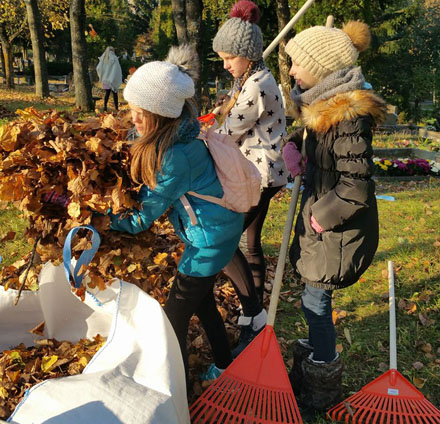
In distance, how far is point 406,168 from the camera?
27.3 ft

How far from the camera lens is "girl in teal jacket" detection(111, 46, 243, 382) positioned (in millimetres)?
1984

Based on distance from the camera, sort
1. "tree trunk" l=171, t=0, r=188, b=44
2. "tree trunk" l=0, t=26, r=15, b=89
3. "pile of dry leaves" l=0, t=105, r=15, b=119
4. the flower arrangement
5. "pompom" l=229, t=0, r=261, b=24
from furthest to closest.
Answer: "tree trunk" l=0, t=26, r=15, b=89 → "pile of dry leaves" l=0, t=105, r=15, b=119 → "tree trunk" l=171, t=0, r=188, b=44 → the flower arrangement → "pompom" l=229, t=0, r=261, b=24

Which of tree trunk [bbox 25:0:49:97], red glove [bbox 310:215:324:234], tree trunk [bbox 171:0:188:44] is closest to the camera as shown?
red glove [bbox 310:215:324:234]

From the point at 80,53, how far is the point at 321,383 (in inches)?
442

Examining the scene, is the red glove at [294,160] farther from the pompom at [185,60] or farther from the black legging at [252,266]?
the pompom at [185,60]

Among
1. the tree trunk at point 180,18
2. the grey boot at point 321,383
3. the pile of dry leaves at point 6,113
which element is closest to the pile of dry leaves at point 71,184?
the grey boot at point 321,383

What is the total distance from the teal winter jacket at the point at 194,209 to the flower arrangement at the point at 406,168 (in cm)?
661

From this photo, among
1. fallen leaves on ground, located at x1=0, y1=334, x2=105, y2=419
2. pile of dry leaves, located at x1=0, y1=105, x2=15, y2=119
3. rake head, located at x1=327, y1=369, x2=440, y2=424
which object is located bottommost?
pile of dry leaves, located at x1=0, y1=105, x2=15, y2=119

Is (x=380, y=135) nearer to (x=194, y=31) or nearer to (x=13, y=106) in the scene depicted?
(x=194, y=31)

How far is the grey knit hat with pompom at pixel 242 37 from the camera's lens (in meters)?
2.82

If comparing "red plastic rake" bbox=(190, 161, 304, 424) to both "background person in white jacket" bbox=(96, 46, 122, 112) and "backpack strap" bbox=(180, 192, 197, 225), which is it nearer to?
"backpack strap" bbox=(180, 192, 197, 225)

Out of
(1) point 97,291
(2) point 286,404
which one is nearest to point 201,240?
(1) point 97,291

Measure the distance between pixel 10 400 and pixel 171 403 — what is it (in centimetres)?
101

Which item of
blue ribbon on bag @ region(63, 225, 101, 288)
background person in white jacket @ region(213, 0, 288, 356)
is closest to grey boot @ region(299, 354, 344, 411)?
background person in white jacket @ region(213, 0, 288, 356)
